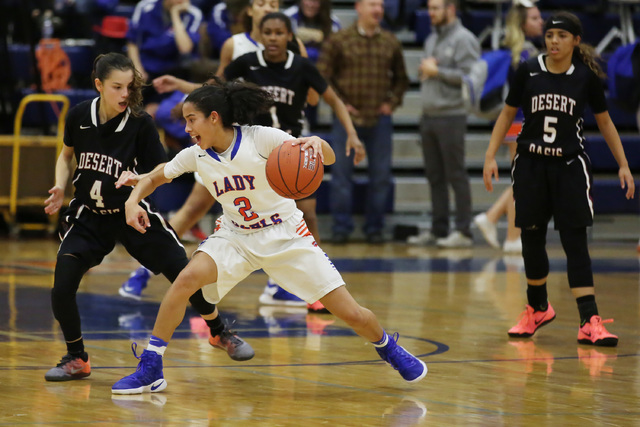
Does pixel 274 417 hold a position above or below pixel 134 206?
below

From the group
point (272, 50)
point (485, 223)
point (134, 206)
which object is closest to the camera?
point (134, 206)

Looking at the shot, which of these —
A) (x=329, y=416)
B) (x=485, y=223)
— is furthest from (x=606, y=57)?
(x=329, y=416)

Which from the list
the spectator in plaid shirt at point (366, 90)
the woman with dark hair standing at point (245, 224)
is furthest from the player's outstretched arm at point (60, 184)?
the spectator in plaid shirt at point (366, 90)

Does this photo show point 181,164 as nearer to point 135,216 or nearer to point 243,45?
point 135,216

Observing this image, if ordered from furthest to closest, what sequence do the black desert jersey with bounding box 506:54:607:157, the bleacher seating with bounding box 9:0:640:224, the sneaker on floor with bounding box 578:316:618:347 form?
the bleacher seating with bounding box 9:0:640:224 < the black desert jersey with bounding box 506:54:607:157 < the sneaker on floor with bounding box 578:316:618:347

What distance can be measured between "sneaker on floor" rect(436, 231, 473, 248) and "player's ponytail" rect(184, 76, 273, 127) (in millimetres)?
6532

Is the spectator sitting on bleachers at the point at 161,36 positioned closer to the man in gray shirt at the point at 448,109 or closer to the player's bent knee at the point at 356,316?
the man in gray shirt at the point at 448,109

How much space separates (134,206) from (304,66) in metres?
2.65

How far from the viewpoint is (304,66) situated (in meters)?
6.88

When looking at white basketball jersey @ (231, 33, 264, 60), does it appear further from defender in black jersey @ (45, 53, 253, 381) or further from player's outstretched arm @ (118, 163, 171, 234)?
player's outstretched arm @ (118, 163, 171, 234)

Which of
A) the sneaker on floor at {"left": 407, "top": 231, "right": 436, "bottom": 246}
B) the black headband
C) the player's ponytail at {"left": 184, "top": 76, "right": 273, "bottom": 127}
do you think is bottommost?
the sneaker on floor at {"left": 407, "top": 231, "right": 436, "bottom": 246}

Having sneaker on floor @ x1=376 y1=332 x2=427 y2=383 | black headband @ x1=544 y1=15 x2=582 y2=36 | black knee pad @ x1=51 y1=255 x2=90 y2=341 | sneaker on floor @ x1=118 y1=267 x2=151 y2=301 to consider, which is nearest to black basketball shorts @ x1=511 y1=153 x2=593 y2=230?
black headband @ x1=544 y1=15 x2=582 y2=36

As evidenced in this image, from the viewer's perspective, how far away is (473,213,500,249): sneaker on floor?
35.8 feet

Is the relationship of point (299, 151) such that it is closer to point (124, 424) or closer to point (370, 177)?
point (124, 424)
